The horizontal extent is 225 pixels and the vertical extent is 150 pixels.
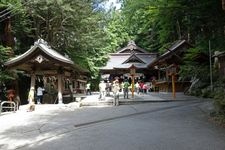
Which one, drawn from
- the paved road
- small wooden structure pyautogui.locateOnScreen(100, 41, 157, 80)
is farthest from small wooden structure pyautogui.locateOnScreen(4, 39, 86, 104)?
small wooden structure pyautogui.locateOnScreen(100, 41, 157, 80)

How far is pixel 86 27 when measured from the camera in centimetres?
4119

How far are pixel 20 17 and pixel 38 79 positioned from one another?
7.65 meters

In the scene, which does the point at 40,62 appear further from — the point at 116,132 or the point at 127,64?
the point at 127,64

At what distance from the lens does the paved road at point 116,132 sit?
1275cm

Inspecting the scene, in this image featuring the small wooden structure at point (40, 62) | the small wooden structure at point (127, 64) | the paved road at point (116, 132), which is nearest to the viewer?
the paved road at point (116, 132)

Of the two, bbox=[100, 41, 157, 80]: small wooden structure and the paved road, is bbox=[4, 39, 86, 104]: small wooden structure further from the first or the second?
bbox=[100, 41, 157, 80]: small wooden structure

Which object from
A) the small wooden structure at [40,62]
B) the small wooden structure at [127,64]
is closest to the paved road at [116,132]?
the small wooden structure at [40,62]

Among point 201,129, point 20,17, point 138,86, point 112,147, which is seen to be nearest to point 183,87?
point 138,86

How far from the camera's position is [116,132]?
1534 cm

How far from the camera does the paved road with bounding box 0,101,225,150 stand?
12.8 metres

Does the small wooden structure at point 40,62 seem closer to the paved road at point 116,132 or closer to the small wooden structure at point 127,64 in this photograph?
the paved road at point 116,132

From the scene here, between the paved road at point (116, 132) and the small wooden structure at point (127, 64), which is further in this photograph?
the small wooden structure at point (127, 64)

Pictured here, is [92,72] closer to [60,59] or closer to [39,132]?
[60,59]

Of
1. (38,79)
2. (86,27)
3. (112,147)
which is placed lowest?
(112,147)
